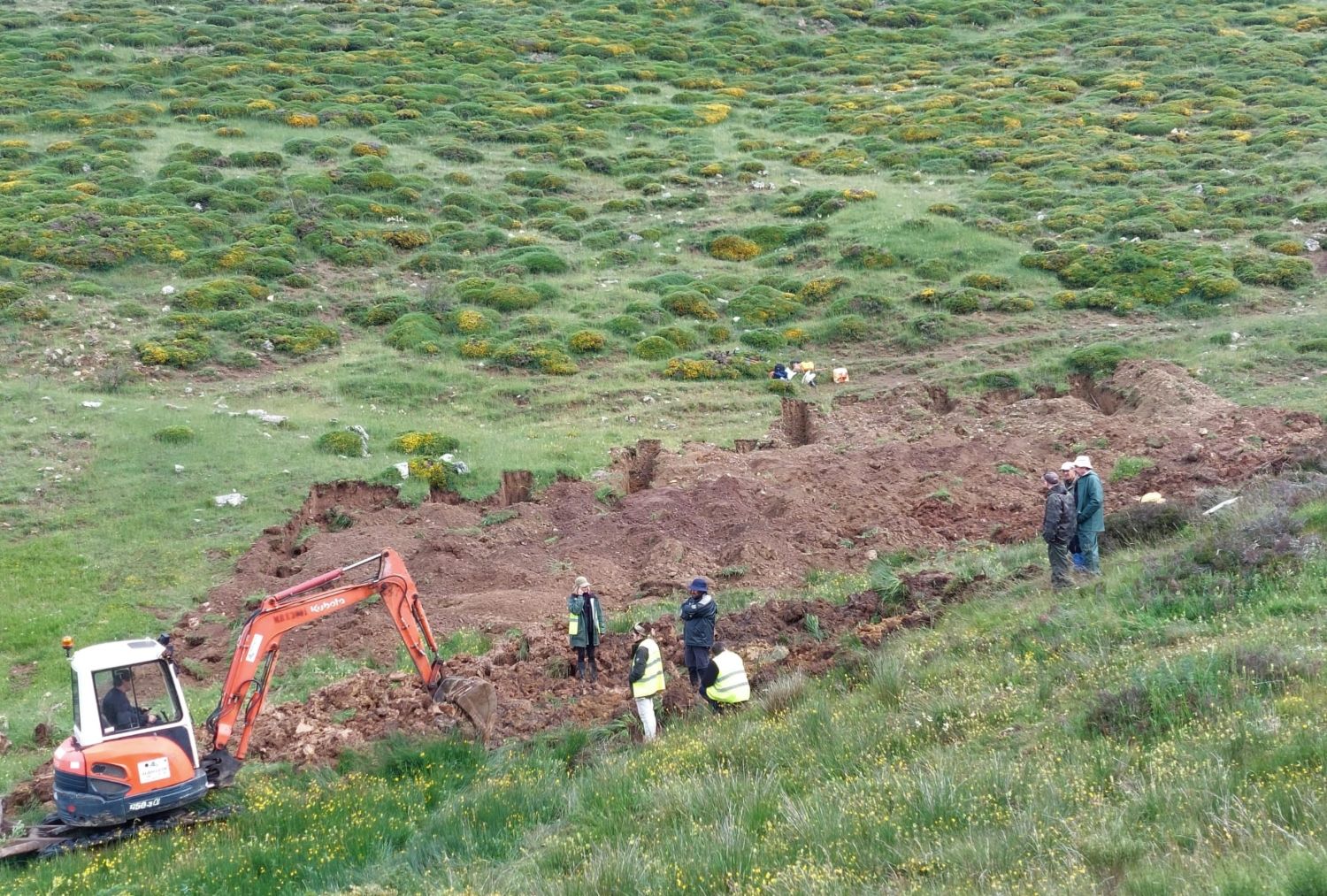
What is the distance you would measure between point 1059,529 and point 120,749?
11.5 meters

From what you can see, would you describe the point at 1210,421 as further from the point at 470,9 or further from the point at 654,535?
the point at 470,9

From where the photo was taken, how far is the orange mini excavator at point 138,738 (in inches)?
447

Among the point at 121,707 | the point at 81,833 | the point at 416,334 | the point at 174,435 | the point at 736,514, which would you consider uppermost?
the point at 121,707

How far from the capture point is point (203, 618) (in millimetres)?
19078

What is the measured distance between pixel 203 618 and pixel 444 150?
122 feet

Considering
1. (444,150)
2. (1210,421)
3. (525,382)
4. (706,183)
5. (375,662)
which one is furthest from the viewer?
(444,150)

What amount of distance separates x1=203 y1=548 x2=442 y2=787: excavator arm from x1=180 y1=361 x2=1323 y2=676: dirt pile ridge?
4722 millimetres

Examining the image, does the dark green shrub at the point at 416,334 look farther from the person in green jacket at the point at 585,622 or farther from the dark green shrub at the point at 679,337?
the person in green jacket at the point at 585,622

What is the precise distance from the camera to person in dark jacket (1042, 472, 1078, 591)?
14188mm

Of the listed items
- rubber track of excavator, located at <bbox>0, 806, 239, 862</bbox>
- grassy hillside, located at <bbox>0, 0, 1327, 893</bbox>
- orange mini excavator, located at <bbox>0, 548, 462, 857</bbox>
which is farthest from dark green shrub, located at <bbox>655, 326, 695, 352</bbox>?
rubber track of excavator, located at <bbox>0, 806, 239, 862</bbox>

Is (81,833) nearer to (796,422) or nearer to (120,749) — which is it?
(120,749)

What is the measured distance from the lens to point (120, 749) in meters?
11.5

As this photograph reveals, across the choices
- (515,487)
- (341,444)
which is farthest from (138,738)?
(341,444)

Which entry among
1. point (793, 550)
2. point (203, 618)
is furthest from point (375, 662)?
point (793, 550)
